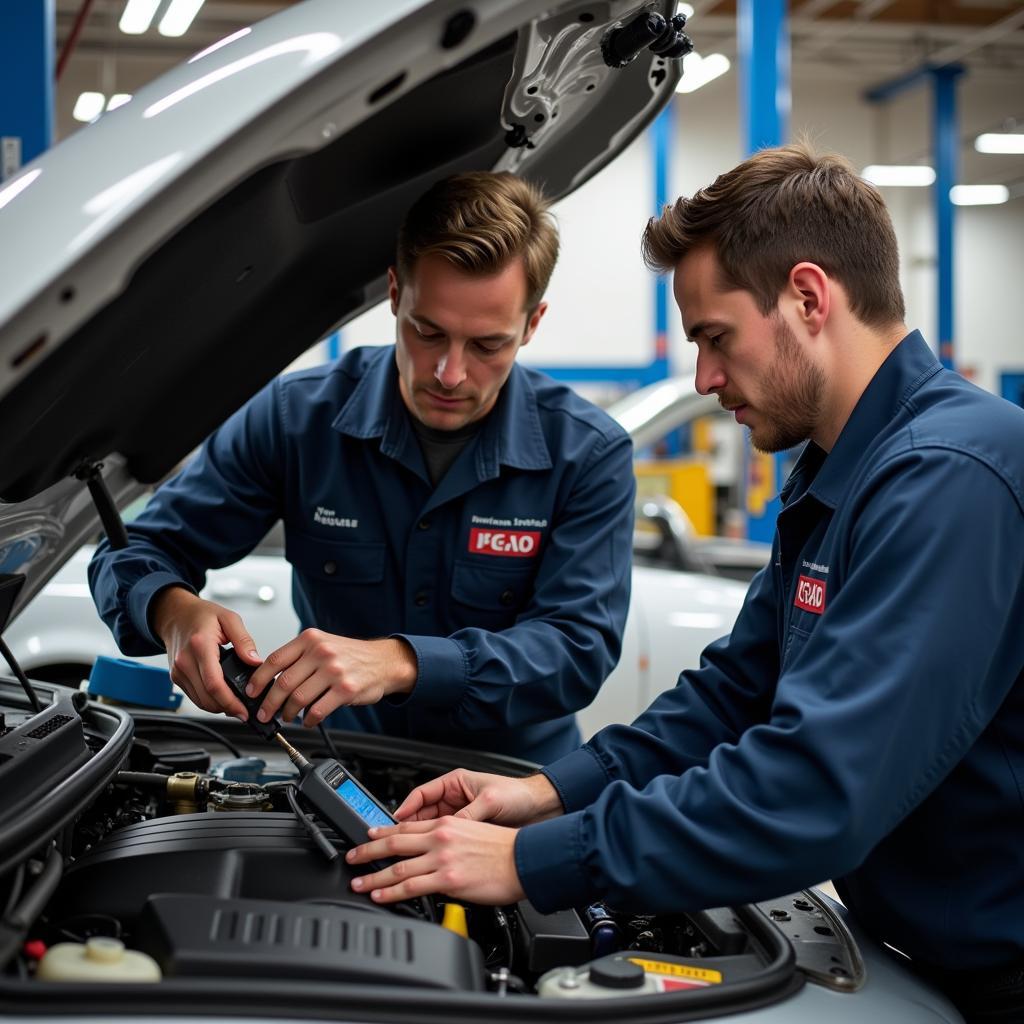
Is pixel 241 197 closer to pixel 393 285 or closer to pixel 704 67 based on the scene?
pixel 393 285

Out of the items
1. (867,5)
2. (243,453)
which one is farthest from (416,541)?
(867,5)

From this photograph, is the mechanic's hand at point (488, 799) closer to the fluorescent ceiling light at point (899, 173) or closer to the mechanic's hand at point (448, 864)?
the mechanic's hand at point (448, 864)

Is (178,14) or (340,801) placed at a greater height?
(178,14)

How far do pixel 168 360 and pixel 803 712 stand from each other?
36.5 inches

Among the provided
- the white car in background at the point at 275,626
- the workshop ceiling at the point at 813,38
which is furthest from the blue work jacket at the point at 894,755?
the workshop ceiling at the point at 813,38

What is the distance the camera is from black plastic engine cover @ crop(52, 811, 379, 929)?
1188 millimetres

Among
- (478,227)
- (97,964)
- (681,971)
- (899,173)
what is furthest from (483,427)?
(899,173)

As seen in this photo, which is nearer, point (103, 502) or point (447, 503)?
point (103, 502)

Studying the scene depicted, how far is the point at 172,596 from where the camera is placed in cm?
170

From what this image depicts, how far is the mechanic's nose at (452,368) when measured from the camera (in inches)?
66.6

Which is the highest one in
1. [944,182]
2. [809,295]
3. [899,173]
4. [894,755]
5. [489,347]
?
[809,295]

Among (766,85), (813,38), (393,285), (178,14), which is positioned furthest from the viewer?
(813,38)

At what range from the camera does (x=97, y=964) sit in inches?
38.7

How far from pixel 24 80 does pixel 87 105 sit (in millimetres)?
Answer: 7695
